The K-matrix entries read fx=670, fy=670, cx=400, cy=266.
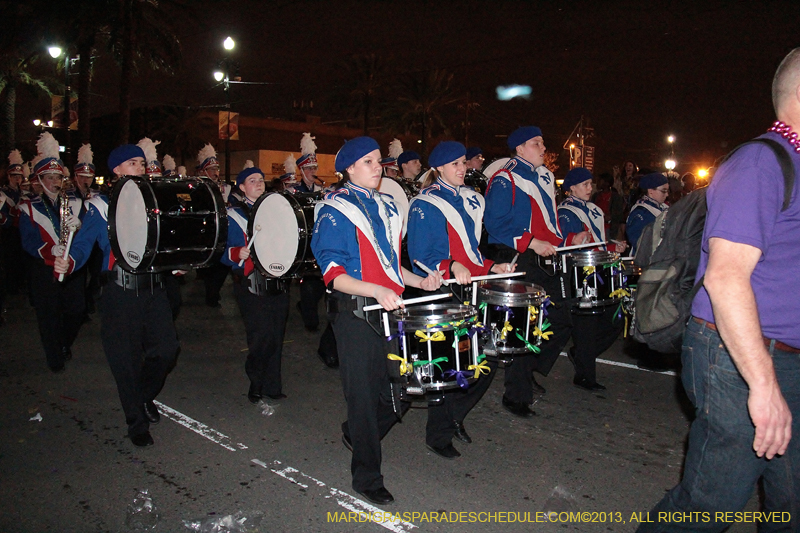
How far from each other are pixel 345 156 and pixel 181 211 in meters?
1.90

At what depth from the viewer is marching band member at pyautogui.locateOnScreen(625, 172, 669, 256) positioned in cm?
749

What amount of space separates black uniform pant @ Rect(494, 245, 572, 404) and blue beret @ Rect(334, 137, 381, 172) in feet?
7.22

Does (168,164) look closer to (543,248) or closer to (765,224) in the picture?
(543,248)

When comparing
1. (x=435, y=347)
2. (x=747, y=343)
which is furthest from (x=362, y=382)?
(x=747, y=343)

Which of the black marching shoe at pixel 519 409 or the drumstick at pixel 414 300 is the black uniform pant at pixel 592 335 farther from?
the drumstick at pixel 414 300

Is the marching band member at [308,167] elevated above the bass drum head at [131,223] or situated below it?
above

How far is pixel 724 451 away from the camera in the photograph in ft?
8.27

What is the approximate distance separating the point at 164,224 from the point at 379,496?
2.71 meters

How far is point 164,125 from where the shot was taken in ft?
175

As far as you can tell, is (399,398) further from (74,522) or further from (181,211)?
(181,211)

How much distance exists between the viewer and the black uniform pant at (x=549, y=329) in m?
5.84

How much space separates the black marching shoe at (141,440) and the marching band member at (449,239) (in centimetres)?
214

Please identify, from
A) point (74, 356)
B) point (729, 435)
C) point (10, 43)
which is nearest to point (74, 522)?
point (729, 435)

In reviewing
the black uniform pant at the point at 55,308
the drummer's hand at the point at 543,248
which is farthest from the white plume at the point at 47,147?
the drummer's hand at the point at 543,248
